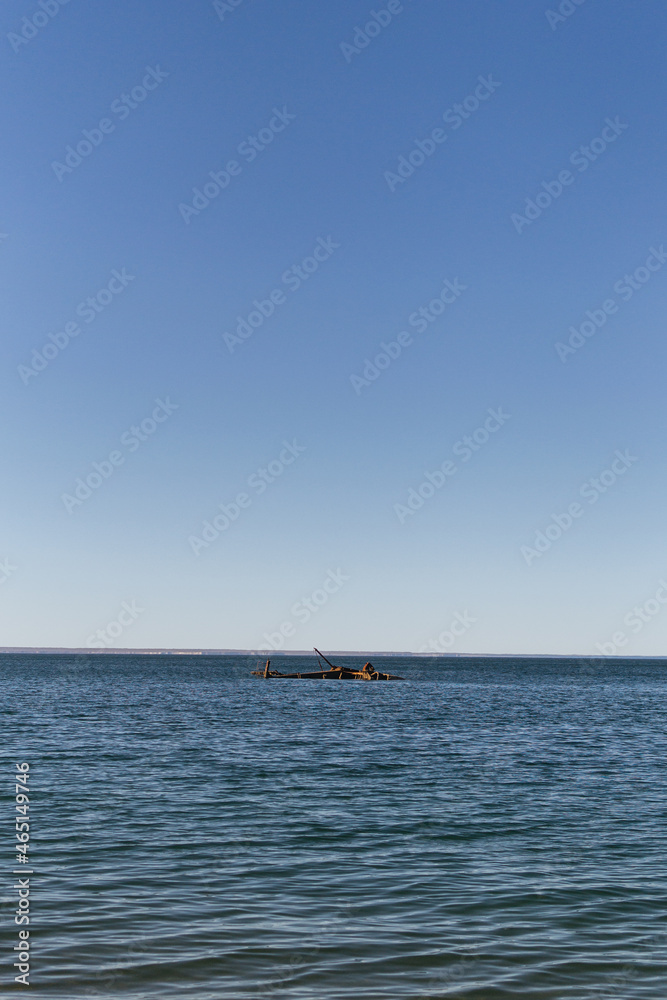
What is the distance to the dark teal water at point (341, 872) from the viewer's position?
522 inches

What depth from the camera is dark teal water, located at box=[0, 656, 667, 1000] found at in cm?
1327

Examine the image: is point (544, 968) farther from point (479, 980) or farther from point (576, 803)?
point (576, 803)

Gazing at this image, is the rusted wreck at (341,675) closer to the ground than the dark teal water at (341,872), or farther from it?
closer to the ground

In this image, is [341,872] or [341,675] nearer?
[341,872]

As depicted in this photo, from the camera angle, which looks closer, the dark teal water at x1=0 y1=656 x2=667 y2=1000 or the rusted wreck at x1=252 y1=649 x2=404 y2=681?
the dark teal water at x1=0 y1=656 x2=667 y2=1000

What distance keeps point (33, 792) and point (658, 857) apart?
20443 mm

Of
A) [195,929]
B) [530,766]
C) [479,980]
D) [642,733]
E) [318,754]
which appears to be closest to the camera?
[479,980]

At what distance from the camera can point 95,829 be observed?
76.1 feet

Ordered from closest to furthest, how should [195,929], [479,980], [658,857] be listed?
A: [479,980]
[195,929]
[658,857]

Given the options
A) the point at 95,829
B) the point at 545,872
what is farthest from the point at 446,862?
the point at 95,829

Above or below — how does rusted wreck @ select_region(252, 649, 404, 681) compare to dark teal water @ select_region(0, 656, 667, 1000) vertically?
below

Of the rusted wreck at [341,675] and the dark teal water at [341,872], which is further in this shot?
the rusted wreck at [341,675]

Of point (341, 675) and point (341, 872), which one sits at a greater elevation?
point (341, 872)

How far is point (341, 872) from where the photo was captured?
757 inches
